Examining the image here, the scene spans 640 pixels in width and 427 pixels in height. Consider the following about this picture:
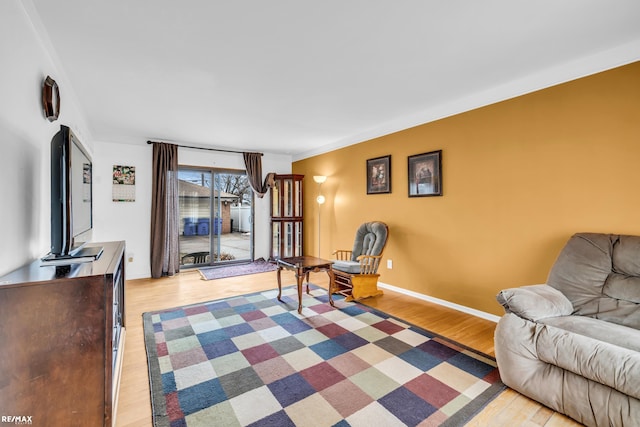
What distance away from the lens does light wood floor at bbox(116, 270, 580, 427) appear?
5.43 ft

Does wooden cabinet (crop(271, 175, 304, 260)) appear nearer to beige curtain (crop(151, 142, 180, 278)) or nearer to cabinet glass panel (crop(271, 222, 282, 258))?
cabinet glass panel (crop(271, 222, 282, 258))

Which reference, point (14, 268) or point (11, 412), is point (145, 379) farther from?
point (14, 268)

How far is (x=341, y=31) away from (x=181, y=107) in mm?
2307

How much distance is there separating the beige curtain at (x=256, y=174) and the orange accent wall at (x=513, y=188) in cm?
259

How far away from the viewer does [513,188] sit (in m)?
2.84

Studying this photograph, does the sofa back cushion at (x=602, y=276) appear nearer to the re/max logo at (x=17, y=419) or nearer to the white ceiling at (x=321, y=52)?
the white ceiling at (x=321, y=52)

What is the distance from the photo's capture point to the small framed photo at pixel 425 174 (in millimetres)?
3477

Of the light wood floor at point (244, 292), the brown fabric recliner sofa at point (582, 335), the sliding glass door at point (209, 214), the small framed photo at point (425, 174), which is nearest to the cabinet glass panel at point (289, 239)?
the sliding glass door at point (209, 214)

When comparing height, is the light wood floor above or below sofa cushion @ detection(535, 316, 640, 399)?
below

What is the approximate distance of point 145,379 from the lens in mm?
2020

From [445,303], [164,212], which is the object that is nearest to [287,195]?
[164,212]

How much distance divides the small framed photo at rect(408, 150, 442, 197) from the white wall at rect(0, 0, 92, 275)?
3.67 meters

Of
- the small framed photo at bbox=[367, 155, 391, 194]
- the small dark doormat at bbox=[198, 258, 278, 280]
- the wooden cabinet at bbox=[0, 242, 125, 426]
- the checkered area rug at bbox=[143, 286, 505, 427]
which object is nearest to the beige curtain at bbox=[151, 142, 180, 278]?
the small dark doormat at bbox=[198, 258, 278, 280]

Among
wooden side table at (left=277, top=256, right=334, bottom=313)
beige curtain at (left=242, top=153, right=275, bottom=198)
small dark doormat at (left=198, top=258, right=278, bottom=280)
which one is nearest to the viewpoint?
wooden side table at (left=277, top=256, right=334, bottom=313)
